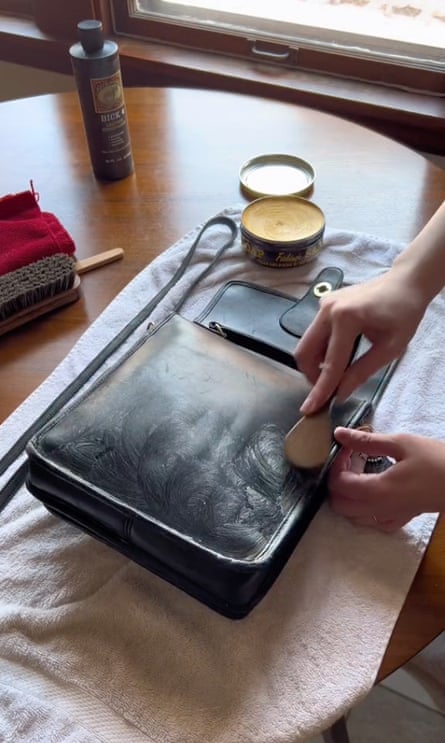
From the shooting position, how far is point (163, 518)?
1.61ft

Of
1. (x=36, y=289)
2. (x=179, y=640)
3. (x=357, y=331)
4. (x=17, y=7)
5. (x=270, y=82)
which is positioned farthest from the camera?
(x=17, y=7)

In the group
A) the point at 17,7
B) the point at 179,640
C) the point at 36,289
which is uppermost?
the point at 17,7

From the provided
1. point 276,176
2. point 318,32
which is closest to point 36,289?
point 276,176

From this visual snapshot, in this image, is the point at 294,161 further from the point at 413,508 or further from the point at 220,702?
the point at 220,702

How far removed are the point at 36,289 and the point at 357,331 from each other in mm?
336

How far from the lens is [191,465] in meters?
0.52

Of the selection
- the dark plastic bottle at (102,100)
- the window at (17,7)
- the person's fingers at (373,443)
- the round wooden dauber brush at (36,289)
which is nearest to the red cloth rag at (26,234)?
the round wooden dauber brush at (36,289)

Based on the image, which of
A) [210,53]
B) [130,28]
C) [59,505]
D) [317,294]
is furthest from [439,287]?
[130,28]

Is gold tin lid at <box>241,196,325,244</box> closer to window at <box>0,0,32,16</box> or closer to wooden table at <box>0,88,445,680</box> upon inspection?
wooden table at <box>0,88,445,680</box>

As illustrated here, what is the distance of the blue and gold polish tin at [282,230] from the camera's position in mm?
759

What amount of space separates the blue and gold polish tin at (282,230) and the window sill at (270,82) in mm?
493

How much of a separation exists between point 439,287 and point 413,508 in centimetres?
22

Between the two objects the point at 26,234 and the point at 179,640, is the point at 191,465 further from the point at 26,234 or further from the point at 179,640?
the point at 26,234

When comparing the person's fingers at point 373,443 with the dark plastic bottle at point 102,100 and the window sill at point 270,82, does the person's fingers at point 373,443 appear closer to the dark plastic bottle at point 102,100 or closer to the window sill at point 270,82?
the dark plastic bottle at point 102,100
